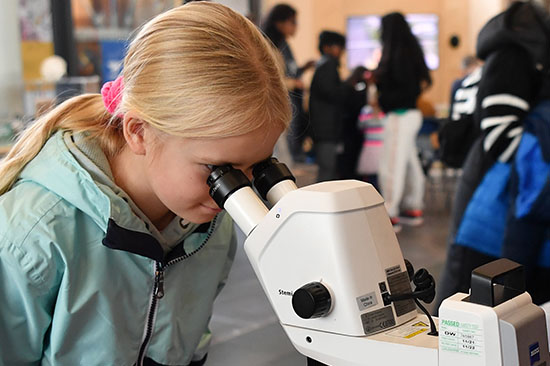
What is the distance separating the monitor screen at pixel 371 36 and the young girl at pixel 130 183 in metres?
7.30

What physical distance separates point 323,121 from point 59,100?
11.8 ft

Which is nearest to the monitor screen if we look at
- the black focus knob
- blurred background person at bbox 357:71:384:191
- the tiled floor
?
the tiled floor

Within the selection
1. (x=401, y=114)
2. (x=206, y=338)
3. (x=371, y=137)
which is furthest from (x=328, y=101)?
(x=206, y=338)

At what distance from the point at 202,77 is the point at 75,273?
0.33m

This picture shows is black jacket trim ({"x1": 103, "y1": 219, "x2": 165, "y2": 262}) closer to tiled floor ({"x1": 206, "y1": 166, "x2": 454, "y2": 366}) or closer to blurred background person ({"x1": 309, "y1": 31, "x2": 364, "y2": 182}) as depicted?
tiled floor ({"x1": 206, "y1": 166, "x2": 454, "y2": 366})

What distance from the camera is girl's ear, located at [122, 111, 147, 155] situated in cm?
100

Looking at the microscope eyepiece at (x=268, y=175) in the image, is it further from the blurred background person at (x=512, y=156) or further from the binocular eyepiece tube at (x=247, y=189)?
the blurred background person at (x=512, y=156)

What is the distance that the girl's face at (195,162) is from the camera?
926 mm

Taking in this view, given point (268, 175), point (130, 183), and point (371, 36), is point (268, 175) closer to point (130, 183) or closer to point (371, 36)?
point (130, 183)

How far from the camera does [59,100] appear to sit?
133cm

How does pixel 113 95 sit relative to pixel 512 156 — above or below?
above

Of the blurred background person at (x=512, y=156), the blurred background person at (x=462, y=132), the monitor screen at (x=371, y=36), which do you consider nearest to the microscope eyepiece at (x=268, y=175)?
the blurred background person at (x=512, y=156)

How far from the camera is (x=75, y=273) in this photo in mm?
985

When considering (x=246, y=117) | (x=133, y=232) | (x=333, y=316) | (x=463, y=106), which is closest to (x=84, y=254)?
(x=133, y=232)
